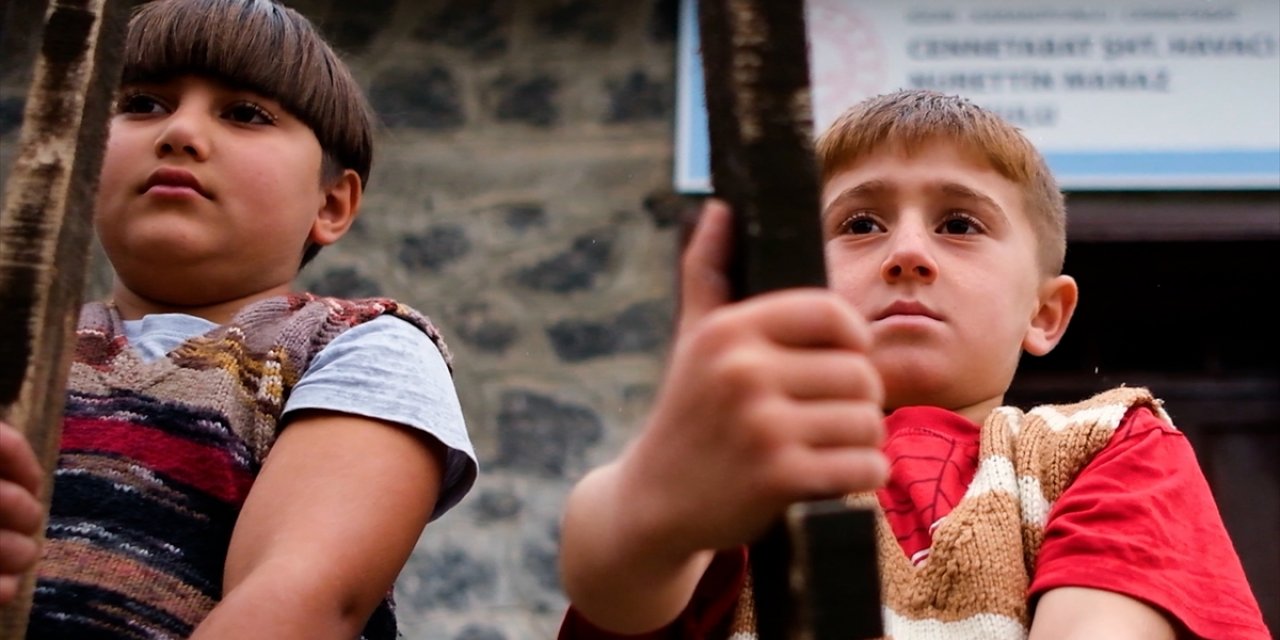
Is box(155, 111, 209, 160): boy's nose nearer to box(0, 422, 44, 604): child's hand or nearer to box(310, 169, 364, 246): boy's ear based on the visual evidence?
box(310, 169, 364, 246): boy's ear

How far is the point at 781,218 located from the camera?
26.5 inches

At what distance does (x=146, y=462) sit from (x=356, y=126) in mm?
499

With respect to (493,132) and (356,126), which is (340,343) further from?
(493,132)

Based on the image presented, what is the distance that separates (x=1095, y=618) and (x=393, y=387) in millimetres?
585

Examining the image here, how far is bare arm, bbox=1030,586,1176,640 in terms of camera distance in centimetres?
101

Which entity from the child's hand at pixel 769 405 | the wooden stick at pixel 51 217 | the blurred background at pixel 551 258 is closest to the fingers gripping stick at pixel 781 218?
the child's hand at pixel 769 405

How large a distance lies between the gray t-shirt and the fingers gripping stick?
53 cm

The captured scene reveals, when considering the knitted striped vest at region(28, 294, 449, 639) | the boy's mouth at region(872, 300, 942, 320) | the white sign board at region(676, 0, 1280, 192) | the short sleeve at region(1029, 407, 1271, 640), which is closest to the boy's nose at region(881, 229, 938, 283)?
the boy's mouth at region(872, 300, 942, 320)

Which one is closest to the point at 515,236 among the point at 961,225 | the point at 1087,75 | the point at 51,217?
the point at 1087,75

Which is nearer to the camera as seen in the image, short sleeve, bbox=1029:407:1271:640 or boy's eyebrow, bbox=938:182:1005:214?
short sleeve, bbox=1029:407:1271:640

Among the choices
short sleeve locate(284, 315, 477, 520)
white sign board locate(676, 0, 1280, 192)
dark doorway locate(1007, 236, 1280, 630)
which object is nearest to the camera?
short sleeve locate(284, 315, 477, 520)

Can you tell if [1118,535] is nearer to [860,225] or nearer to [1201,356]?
[860,225]

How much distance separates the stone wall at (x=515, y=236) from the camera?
116 inches

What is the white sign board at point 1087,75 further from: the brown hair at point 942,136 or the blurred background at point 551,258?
the brown hair at point 942,136
